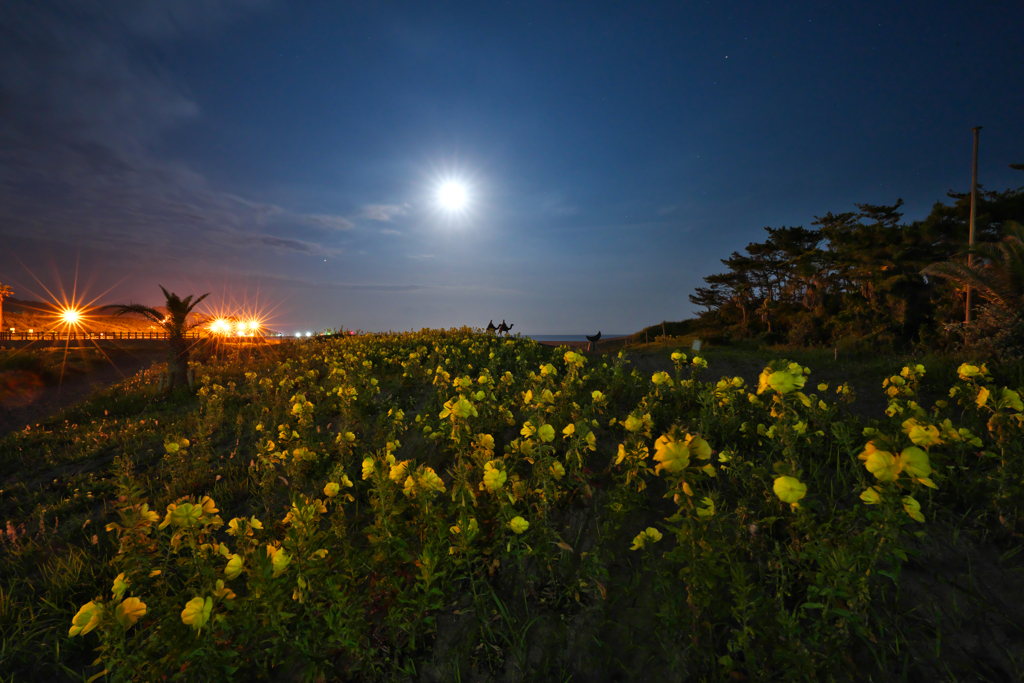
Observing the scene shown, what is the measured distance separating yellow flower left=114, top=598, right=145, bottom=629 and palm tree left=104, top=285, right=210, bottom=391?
12325mm

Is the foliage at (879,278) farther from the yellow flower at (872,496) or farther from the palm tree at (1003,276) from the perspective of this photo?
the yellow flower at (872,496)

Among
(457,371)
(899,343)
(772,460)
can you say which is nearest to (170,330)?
(457,371)

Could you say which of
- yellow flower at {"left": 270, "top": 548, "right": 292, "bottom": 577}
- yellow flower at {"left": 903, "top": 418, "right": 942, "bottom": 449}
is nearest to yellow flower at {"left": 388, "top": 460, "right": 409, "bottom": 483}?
Answer: yellow flower at {"left": 270, "top": 548, "right": 292, "bottom": 577}

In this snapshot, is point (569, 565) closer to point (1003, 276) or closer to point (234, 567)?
point (234, 567)

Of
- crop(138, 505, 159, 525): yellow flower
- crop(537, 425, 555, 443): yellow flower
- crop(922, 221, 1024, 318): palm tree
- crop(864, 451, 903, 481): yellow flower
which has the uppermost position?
crop(922, 221, 1024, 318): palm tree

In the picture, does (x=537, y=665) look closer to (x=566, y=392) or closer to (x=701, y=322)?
(x=566, y=392)

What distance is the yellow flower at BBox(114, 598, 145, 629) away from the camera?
56.2 inches

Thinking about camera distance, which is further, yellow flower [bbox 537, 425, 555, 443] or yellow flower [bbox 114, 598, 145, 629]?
yellow flower [bbox 537, 425, 555, 443]

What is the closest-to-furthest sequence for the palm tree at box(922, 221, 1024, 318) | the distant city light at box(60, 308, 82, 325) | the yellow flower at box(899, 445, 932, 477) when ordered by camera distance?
the yellow flower at box(899, 445, 932, 477) < the palm tree at box(922, 221, 1024, 318) < the distant city light at box(60, 308, 82, 325)

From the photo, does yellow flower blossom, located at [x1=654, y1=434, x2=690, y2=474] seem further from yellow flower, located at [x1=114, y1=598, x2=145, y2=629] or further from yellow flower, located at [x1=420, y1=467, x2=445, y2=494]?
yellow flower, located at [x1=114, y1=598, x2=145, y2=629]

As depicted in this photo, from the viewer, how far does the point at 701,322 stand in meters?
29.2

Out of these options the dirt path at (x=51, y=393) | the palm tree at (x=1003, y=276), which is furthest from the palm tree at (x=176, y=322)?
the palm tree at (x=1003, y=276)

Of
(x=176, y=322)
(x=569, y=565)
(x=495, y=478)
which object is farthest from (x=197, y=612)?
(x=176, y=322)

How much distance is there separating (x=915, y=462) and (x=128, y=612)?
3.04m
